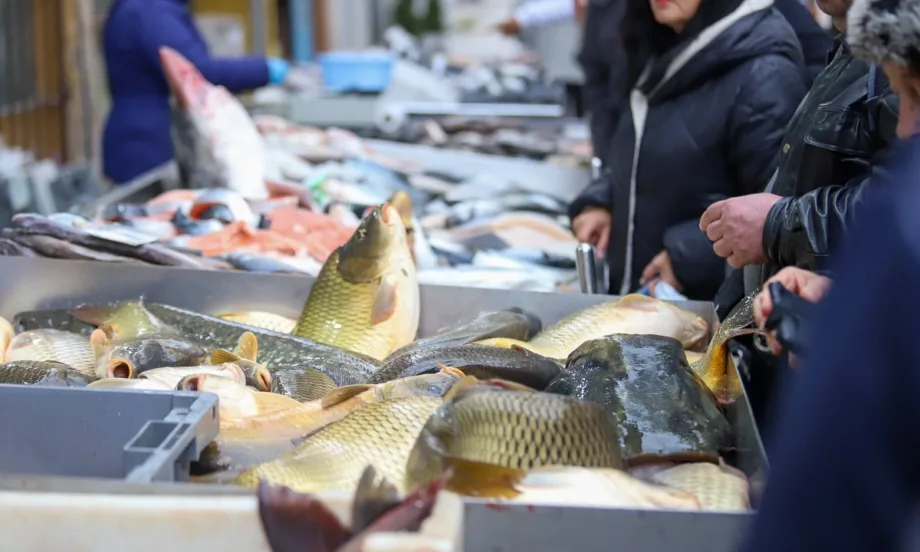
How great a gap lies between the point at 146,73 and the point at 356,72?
1891mm

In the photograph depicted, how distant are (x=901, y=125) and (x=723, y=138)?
7.04 feet

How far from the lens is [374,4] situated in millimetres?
20312

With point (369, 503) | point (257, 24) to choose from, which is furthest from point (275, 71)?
point (257, 24)

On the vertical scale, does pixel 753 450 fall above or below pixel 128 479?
below

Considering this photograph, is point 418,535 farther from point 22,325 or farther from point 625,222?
point 625,222

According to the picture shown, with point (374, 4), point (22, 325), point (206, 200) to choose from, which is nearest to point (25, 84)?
point (206, 200)

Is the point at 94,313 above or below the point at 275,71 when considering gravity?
below


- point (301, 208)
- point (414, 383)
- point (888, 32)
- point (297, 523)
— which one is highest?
point (888, 32)

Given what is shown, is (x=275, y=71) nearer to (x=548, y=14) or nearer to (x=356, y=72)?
(x=356, y=72)

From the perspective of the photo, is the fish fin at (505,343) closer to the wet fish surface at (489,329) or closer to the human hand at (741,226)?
the wet fish surface at (489,329)

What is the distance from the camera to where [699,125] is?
364 cm

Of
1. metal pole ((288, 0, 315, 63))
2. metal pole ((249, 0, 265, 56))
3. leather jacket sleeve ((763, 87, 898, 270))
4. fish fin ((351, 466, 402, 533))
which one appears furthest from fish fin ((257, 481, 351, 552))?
metal pole ((288, 0, 315, 63))

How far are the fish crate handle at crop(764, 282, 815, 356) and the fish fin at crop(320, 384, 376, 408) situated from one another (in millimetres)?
841

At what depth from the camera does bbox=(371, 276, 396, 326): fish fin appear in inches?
119
